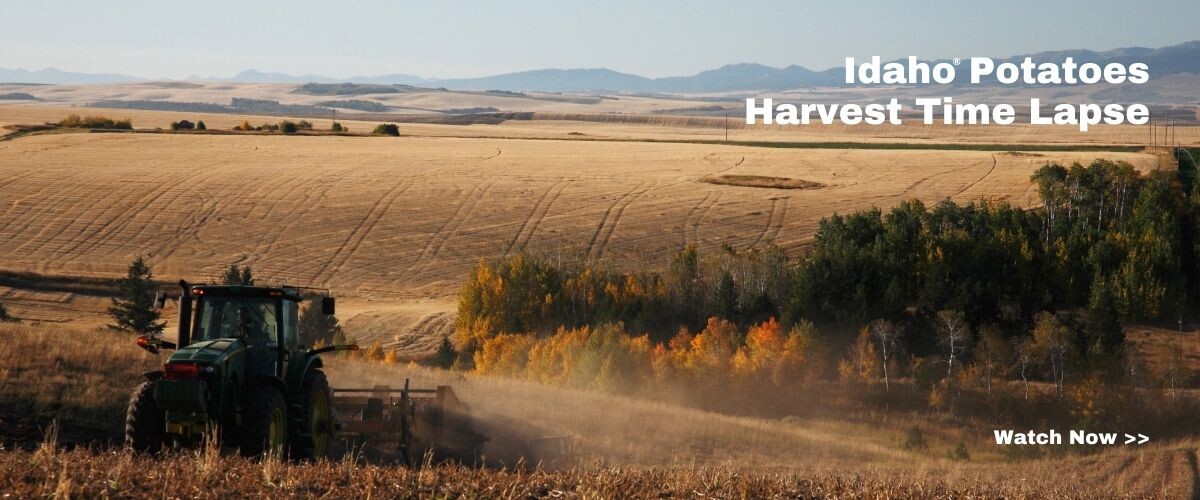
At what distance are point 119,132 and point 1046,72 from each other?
8212 cm

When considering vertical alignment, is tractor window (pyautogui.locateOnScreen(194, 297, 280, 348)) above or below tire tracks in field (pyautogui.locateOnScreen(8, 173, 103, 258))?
above

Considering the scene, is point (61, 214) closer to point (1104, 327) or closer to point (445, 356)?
point (445, 356)

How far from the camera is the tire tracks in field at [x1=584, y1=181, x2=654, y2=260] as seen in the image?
61.2 meters

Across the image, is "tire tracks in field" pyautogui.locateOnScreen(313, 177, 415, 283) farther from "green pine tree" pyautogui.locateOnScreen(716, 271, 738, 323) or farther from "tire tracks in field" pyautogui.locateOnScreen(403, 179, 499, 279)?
"green pine tree" pyautogui.locateOnScreen(716, 271, 738, 323)

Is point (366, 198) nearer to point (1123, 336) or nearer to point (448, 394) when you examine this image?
point (1123, 336)

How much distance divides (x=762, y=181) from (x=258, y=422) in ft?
223

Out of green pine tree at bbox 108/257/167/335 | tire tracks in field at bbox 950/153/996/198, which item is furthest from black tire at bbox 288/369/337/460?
tire tracks in field at bbox 950/153/996/198

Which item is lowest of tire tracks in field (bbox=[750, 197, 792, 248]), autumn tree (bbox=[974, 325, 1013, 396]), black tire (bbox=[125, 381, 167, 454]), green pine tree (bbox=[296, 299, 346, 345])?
autumn tree (bbox=[974, 325, 1013, 396])

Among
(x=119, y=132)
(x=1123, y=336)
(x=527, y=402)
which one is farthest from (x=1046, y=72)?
(x=119, y=132)

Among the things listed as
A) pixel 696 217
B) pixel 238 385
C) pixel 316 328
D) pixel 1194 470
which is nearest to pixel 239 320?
pixel 238 385

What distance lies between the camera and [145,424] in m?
13.9

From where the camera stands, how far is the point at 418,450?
61.0 feet

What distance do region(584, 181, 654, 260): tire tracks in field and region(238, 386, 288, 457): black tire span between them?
146 ft

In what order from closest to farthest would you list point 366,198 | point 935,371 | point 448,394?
point 448,394 < point 935,371 < point 366,198
